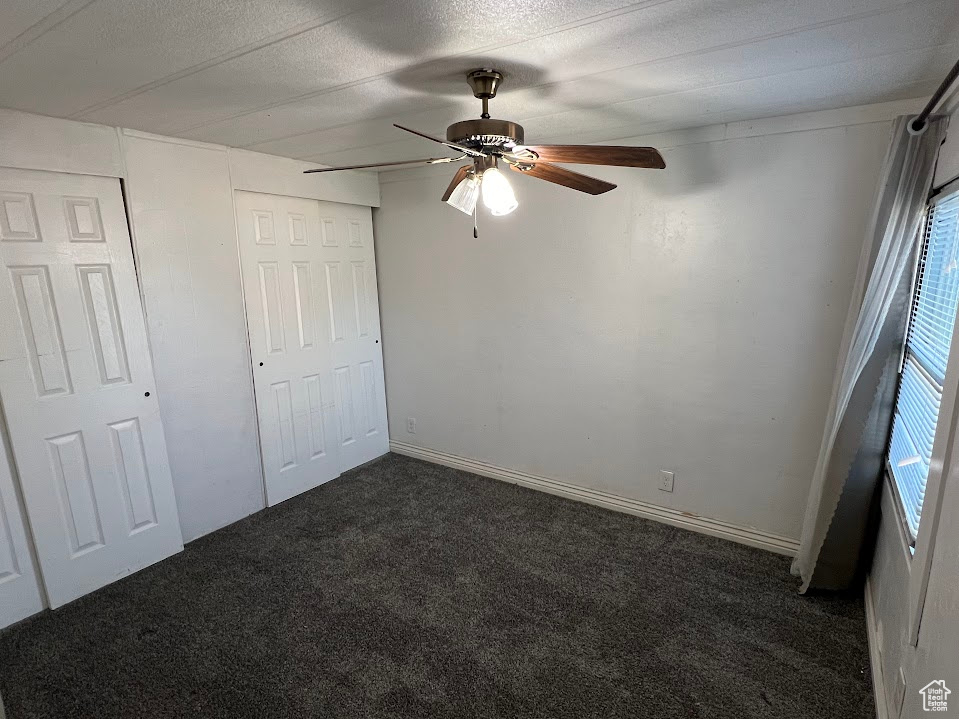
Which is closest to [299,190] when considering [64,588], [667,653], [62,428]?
[62,428]

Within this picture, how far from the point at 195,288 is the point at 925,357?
10.9ft

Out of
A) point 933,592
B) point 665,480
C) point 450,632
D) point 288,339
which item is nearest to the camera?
point 933,592

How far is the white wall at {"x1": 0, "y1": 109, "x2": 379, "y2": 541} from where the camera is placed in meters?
2.39

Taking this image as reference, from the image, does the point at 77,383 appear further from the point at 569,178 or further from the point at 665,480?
the point at 665,480

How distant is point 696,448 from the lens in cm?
277

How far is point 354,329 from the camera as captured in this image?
368cm

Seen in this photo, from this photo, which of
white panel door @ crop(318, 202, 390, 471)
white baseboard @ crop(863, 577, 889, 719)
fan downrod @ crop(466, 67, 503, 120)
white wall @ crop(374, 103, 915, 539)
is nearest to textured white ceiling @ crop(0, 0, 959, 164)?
fan downrod @ crop(466, 67, 503, 120)

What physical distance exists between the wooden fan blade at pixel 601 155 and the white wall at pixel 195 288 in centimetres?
193

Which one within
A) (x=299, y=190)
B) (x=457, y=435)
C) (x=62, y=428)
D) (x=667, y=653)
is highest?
(x=299, y=190)

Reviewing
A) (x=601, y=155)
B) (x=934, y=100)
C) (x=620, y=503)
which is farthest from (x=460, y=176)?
(x=620, y=503)

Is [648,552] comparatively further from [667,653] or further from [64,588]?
[64,588]

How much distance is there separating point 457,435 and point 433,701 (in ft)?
6.68

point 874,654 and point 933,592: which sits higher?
point 933,592

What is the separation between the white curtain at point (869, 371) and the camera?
1.87m
